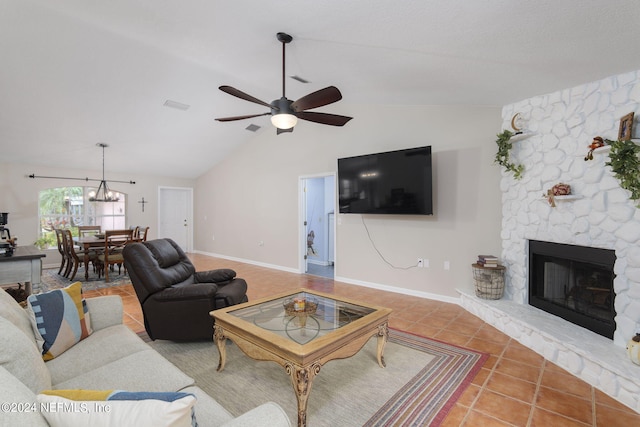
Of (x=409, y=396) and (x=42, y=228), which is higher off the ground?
(x=42, y=228)

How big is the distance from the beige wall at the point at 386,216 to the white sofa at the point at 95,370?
139 inches

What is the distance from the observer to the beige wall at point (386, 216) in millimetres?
3826

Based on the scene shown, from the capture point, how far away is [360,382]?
2.20m

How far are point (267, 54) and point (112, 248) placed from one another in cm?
450

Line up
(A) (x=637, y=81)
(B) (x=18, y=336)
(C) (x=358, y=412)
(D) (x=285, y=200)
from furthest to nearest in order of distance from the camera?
(D) (x=285, y=200), (A) (x=637, y=81), (C) (x=358, y=412), (B) (x=18, y=336)

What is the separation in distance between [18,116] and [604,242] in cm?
749

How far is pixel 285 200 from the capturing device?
20.4 ft

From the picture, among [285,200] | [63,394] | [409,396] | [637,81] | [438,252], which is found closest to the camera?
[63,394]

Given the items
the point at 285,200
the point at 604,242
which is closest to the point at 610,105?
the point at 604,242

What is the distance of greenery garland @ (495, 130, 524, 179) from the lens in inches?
132

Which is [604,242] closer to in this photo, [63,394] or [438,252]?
[438,252]

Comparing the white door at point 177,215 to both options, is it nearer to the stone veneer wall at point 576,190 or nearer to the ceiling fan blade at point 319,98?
the ceiling fan blade at point 319,98

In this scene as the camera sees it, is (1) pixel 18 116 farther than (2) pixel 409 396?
Yes

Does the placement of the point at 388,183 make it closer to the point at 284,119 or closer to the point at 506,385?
the point at 284,119
